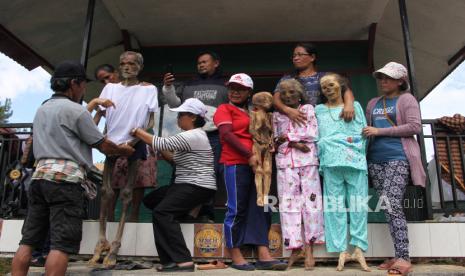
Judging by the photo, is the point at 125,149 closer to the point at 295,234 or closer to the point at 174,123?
the point at 295,234

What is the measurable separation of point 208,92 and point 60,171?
6.24ft

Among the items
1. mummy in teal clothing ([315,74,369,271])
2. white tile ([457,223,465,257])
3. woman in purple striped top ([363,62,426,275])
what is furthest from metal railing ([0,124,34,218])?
white tile ([457,223,465,257])

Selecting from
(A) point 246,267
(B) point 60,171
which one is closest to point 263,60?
(A) point 246,267

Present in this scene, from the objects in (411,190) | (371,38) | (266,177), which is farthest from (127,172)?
(371,38)

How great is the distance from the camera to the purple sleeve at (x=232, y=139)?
356cm

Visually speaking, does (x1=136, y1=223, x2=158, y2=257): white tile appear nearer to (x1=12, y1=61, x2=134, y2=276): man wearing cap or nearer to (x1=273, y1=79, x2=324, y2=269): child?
(x1=12, y1=61, x2=134, y2=276): man wearing cap

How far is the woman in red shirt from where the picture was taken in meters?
3.54

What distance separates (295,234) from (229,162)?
2.83 ft

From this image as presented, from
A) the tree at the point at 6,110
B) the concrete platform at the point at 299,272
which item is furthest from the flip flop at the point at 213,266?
the tree at the point at 6,110

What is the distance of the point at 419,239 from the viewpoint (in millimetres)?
3889

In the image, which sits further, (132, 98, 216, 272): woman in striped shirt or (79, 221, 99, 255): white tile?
(79, 221, 99, 255): white tile

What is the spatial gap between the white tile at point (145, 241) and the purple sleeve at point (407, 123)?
7.91 feet

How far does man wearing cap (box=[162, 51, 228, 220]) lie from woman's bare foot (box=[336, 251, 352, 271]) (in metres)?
1.35

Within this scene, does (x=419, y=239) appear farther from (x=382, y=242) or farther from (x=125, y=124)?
(x=125, y=124)
